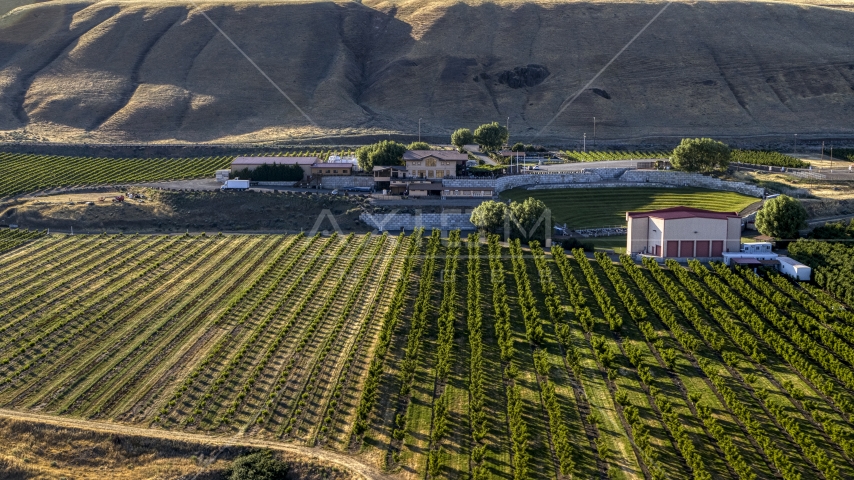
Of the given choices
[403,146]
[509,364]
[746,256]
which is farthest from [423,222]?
[509,364]

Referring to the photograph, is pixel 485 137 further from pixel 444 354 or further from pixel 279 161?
pixel 444 354

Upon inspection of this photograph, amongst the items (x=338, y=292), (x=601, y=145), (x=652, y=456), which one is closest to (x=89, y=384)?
(x=338, y=292)

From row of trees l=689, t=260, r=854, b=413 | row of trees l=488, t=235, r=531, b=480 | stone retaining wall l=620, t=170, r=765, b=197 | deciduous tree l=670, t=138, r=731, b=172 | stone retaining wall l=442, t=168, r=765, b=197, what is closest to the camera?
row of trees l=488, t=235, r=531, b=480

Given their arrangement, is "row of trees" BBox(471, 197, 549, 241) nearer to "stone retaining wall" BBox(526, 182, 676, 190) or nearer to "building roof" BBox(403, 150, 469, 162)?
"stone retaining wall" BBox(526, 182, 676, 190)

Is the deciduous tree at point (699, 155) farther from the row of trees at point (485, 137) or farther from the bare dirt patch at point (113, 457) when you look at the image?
the bare dirt patch at point (113, 457)

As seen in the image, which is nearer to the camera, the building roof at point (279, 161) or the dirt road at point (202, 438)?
the dirt road at point (202, 438)

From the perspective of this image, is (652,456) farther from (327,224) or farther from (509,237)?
(327,224)

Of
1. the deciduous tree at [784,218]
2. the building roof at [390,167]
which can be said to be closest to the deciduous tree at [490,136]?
the building roof at [390,167]

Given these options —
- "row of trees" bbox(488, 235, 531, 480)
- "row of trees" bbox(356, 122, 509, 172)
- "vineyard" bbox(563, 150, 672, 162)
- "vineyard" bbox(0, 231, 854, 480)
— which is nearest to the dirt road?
"vineyard" bbox(0, 231, 854, 480)
